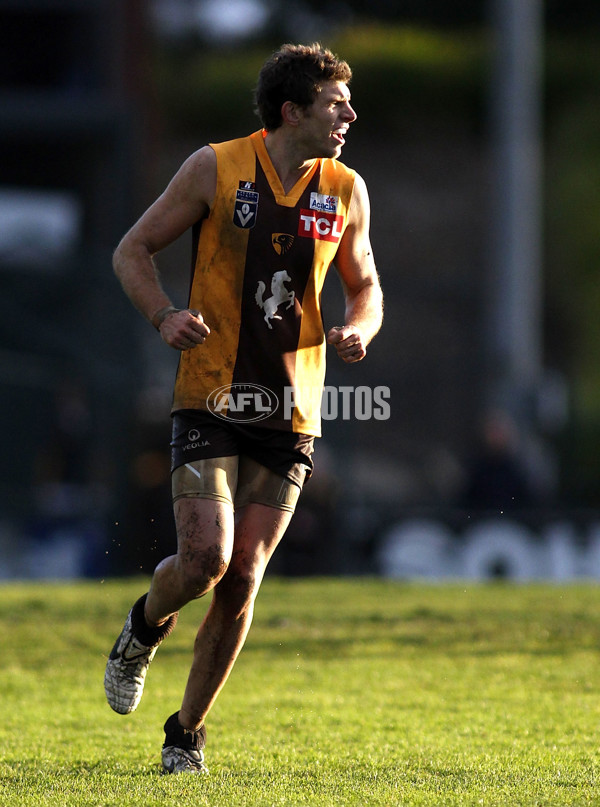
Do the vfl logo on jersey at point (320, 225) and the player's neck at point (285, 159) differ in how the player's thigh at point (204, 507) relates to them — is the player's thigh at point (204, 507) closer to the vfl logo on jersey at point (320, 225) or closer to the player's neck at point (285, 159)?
the vfl logo on jersey at point (320, 225)

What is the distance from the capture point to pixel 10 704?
703 cm

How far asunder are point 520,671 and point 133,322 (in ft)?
29.2

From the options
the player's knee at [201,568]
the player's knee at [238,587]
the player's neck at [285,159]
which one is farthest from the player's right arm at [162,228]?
the player's knee at [238,587]

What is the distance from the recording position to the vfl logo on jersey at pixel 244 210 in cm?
510

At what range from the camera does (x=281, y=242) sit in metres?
5.13

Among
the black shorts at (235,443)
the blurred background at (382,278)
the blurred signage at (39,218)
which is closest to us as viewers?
the black shorts at (235,443)

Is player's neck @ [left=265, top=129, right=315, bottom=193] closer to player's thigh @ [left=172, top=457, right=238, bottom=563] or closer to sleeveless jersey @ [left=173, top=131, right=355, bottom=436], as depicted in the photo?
sleeveless jersey @ [left=173, top=131, right=355, bottom=436]

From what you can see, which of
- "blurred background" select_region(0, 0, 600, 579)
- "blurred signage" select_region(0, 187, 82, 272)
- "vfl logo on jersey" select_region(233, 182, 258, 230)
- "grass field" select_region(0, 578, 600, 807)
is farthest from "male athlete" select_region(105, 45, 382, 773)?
"blurred signage" select_region(0, 187, 82, 272)

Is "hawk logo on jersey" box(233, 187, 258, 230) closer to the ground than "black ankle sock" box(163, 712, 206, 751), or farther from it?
farther from it

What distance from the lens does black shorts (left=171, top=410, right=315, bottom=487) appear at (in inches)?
199

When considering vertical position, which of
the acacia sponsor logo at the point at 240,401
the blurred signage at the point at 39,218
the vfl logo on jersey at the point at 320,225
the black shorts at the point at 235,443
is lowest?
the black shorts at the point at 235,443

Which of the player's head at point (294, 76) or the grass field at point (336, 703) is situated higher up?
the player's head at point (294, 76)

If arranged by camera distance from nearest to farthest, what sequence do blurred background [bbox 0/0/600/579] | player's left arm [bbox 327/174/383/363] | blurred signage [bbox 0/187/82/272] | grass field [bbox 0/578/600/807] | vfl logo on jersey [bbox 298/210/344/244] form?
grass field [bbox 0/578/600/807] < vfl logo on jersey [bbox 298/210/344/244] < player's left arm [bbox 327/174/383/363] < blurred background [bbox 0/0/600/579] < blurred signage [bbox 0/187/82/272]

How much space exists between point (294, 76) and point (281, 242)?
66 centimetres
